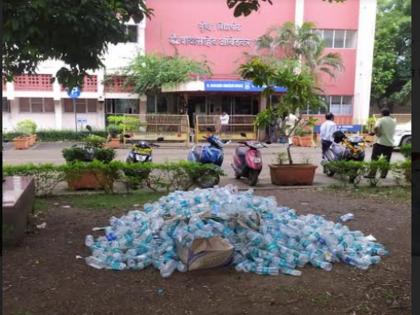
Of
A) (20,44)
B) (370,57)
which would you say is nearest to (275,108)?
(20,44)

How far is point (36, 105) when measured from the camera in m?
23.8

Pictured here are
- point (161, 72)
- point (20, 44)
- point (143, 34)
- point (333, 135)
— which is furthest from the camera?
point (143, 34)

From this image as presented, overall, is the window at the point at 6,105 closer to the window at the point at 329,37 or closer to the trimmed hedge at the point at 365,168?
the window at the point at 329,37

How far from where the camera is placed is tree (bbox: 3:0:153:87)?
3561mm

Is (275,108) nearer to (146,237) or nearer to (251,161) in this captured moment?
(251,161)

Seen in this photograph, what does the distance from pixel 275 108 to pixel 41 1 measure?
5.72 metres

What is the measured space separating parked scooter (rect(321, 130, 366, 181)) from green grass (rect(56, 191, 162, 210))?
4285 millimetres

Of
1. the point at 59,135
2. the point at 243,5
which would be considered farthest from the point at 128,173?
the point at 59,135

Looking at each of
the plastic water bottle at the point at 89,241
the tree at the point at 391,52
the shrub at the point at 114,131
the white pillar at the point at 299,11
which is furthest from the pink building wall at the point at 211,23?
the plastic water bottle at the point at 89,241

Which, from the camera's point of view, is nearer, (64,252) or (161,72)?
(64,252)

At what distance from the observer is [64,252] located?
4.56 m

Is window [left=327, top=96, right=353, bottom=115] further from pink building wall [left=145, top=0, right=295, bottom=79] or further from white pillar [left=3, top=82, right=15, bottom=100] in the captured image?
white pillar [left=3, top=82, right=15, bottom=100]

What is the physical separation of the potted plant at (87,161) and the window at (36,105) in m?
16.2

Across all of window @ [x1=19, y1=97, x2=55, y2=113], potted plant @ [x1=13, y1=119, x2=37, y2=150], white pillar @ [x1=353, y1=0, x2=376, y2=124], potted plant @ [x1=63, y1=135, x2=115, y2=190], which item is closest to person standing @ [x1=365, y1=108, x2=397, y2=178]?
potted plant @ [x1=63, y1=135, x2=115, y2=190]
